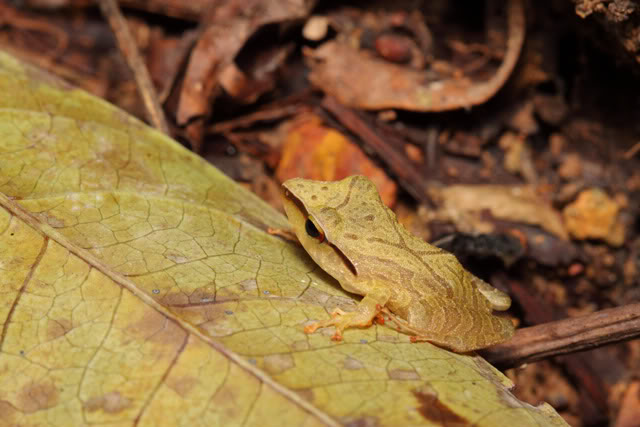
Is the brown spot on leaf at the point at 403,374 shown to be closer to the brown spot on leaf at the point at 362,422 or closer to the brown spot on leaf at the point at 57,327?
the brown spot on leaf at the point at 362,422

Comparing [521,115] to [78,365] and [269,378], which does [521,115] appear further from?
[78,365]

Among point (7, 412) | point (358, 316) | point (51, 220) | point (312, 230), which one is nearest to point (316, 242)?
point (312, 230)

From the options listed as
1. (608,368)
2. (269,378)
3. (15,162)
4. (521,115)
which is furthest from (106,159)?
(608,368)

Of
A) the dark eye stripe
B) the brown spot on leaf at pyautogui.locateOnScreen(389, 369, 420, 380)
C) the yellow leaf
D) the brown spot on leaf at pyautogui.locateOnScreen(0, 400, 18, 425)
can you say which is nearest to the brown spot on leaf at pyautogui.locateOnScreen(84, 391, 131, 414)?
the yellow leaf

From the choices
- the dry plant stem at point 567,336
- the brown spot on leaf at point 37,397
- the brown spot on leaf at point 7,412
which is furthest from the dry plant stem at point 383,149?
the brown spot on leaf at point 7,412

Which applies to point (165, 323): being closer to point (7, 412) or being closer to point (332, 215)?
point (7, 412)

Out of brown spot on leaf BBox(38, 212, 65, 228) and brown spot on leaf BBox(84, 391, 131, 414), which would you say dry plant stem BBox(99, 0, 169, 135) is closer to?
brown spot on leaf BBox(38, 212, 65, 228)

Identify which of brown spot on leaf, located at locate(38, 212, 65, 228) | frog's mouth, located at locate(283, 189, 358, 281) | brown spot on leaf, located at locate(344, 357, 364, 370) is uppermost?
brown spot on leaf, located at locate(38, 212, 65, 228)
